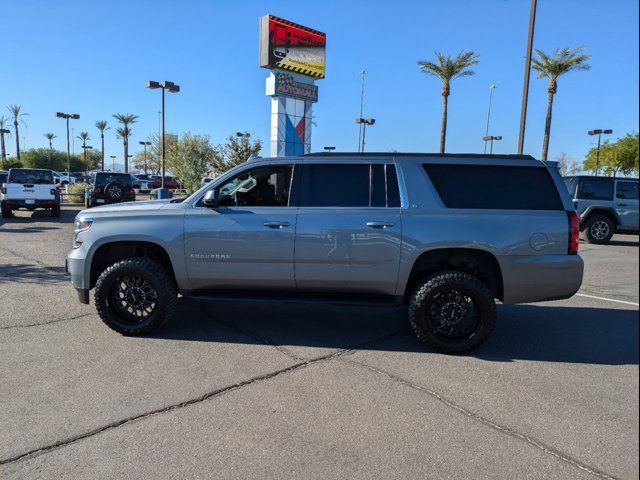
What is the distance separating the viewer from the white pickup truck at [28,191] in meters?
17.1

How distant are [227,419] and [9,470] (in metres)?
1.31

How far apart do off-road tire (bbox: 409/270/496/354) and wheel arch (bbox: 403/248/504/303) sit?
0.73 ft

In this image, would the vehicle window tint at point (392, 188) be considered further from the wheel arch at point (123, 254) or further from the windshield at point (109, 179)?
the windshield at point (109, 179)

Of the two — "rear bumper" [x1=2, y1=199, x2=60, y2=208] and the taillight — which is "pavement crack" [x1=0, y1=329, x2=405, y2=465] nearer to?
Answer: the taillight

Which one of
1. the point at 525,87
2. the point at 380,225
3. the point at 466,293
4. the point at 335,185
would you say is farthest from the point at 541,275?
the point at 525,87

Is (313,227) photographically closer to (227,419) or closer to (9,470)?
(227,419)

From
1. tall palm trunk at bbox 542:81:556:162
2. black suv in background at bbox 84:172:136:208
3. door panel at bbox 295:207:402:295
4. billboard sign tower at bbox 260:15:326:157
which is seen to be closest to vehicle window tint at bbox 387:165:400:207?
door panel at bbox 295:207:402:295

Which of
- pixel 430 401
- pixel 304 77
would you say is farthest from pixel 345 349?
pixel 304 77

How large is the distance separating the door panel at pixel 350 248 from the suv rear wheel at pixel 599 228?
12.4 meters

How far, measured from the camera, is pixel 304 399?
12.3ft

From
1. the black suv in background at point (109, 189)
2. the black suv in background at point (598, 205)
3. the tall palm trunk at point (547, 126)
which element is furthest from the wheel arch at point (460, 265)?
the tall palm trunk at point (547, 126)

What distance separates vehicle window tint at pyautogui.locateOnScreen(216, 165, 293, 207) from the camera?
5.23m

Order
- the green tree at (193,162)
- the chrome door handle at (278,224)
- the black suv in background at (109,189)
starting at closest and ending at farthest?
1. the chrome door handle at (278,224)
2. the black suv in background at (109,189)
3. the green tree at (193,162)

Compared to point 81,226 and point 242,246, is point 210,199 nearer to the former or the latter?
point 242,246
